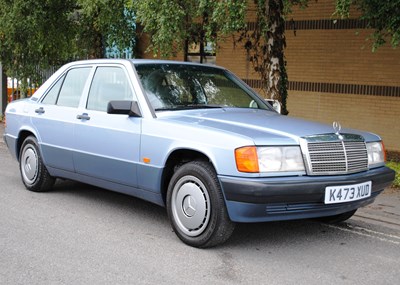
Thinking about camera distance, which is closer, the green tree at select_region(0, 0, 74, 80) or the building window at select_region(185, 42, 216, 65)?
the green tree at select_region(0, 0, 74, 80)

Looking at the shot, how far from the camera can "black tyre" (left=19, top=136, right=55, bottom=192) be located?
6543 millimetres

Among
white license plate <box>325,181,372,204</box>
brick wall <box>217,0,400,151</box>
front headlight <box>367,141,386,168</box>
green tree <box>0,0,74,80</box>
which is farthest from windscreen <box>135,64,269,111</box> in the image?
green tree <box>0,0,74,80</box>

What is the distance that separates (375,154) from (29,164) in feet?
13.8

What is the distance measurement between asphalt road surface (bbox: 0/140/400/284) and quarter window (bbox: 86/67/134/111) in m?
1.21

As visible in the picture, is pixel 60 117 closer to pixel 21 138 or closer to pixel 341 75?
pixel 21 138

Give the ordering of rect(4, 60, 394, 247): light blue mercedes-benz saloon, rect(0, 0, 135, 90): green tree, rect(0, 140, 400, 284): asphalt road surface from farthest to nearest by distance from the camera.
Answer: rect(0, 0, 135, 90): green tree, rect(4, 60, 394, 247): light blue mercedes-benz saloon, rect(0, 140, 400, 284): asphalt road surface

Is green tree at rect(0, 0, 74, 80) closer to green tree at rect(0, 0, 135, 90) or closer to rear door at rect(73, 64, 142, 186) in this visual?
green tree at rect(0, 0, 135, 90)

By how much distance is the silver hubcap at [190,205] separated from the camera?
450cm

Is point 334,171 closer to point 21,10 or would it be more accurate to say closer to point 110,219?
point 110,219

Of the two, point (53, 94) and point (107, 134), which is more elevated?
point (53, 94)

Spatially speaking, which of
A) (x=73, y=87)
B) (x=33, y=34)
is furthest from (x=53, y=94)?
(x=33, y=34)

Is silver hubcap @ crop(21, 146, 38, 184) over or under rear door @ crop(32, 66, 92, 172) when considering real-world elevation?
under

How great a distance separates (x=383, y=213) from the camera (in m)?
6.12

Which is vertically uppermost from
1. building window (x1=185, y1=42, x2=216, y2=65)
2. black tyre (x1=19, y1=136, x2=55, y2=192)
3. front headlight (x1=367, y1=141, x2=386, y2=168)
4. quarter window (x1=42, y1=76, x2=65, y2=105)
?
building window (x1=185, y1=42, x2=216, y2=65)
